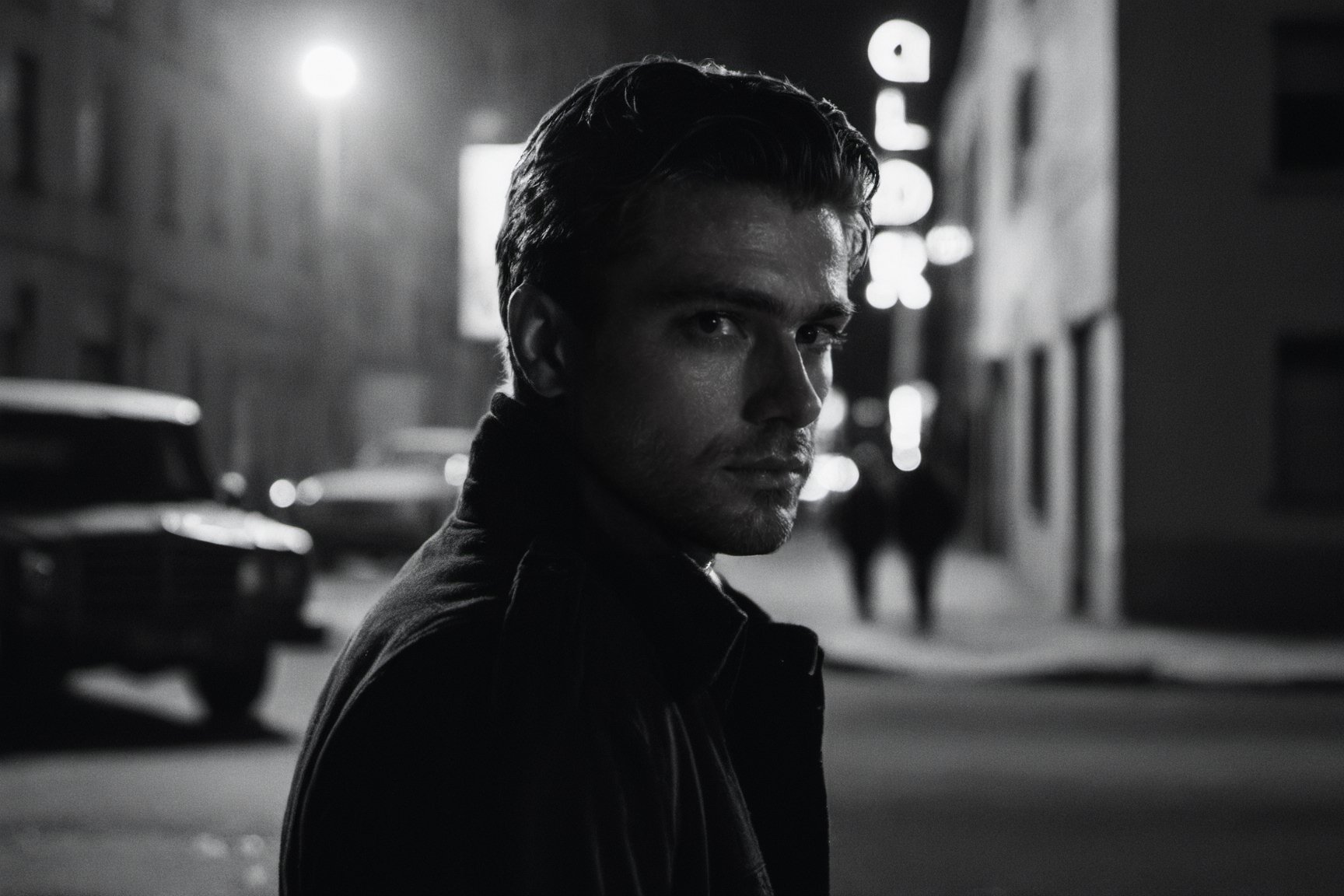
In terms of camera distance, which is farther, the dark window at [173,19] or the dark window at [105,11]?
the dark window at [173,19]

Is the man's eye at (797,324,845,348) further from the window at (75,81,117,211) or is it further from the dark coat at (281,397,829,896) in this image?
the window at (75,81,117,211)

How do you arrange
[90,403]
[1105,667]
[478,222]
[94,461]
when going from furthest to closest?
[478,222]
[1105,667]
[90,403]
[94,461]

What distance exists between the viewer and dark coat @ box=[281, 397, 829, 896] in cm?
129

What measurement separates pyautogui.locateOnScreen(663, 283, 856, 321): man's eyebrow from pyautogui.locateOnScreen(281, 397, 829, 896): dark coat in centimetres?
21

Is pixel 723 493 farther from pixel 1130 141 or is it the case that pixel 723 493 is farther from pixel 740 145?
pixel 1130 141

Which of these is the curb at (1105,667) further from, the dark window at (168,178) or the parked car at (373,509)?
the dark window at (168,178)

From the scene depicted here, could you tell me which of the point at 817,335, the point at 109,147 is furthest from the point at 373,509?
the point at 817,335

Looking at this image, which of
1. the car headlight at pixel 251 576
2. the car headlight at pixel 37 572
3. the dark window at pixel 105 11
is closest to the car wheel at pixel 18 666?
the car headlight at pixel 37 572

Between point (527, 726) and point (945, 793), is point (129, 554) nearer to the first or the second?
point (945, 793)

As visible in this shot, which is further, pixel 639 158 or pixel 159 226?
pixel 159 226

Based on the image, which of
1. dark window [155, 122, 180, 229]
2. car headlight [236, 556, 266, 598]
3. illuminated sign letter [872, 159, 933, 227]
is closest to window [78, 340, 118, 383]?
dark window [155, 122, 180, 229]

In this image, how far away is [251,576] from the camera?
10.0m

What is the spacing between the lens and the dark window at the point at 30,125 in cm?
2319

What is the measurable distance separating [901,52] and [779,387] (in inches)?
992
